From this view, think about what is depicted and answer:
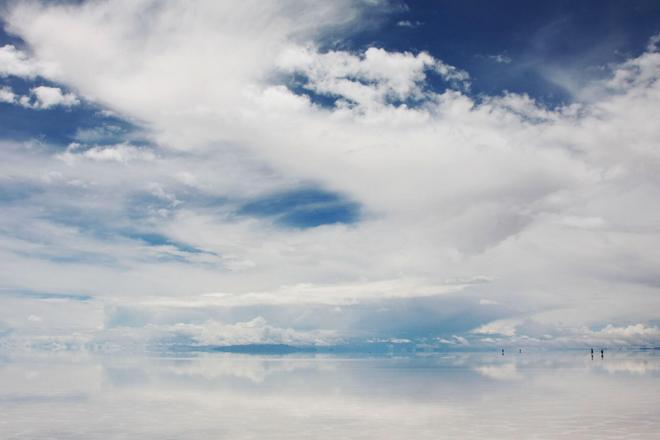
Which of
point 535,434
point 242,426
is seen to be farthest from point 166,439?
point 535,434

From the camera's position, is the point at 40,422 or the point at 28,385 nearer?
the point at 40,422

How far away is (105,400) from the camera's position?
5266 centimetres

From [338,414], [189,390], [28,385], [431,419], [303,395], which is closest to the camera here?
[431,419]

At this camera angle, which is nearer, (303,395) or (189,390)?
(303,395)

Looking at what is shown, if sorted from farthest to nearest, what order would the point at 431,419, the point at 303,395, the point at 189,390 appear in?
1. the point at 189,390
2. the point at 303,395
3. the point at 431,419

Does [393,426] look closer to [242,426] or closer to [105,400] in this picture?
[242,426]

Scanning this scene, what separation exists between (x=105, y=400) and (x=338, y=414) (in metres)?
23.3

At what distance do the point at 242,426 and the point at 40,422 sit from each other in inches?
519

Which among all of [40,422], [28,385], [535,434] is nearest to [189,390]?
[28,385]

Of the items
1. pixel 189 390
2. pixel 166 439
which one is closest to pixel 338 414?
pixel 166 439

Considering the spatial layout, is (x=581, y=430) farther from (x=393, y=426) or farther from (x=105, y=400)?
(x=105, y=400)

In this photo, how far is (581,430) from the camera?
32.8 m

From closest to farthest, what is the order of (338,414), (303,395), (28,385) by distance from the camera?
1. (338,414)
2. (303,395)
3. (28,385)

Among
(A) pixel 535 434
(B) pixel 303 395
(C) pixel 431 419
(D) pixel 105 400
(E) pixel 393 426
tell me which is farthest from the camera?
(B) pixel 303 395
